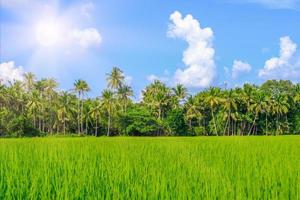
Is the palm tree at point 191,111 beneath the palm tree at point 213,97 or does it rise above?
beneath

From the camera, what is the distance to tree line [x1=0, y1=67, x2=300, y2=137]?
64.1 m

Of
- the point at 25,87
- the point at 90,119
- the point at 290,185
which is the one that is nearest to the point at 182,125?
the point at 90,119

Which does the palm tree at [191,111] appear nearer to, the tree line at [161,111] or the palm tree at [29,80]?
the tree line at [161,111]

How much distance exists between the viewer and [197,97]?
66625 mm

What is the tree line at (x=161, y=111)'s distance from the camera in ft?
210

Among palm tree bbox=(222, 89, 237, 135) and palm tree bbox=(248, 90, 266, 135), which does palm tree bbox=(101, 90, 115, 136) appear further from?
palm tree bbox=(248, 90, 266, 135)

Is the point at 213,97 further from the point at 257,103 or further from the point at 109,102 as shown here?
the point at 109,102

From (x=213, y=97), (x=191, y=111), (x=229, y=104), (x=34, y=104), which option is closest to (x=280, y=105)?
(x=229, y=104)

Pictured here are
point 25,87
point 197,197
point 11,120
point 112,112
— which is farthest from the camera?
point 25,87

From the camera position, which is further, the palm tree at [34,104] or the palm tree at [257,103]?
the palm tree at [257,103]

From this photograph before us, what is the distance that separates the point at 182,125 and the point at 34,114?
22.4m

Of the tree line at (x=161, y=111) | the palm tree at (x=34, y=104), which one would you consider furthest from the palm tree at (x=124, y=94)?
the palm tree at (x=34, y=104)

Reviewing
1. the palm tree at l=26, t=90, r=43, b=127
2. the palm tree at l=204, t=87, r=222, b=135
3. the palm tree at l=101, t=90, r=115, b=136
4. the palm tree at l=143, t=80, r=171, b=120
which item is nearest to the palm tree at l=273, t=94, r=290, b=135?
the palm tree at l=204, t=87, r=222, b=135

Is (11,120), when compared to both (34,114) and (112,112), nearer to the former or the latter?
(34,114)
